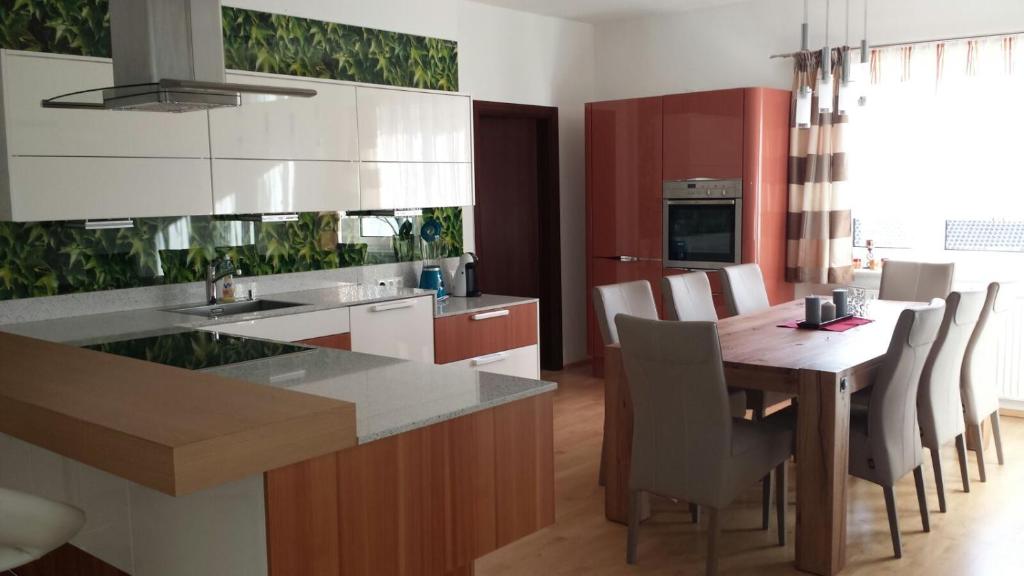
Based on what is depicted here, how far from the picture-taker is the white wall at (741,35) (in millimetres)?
5414

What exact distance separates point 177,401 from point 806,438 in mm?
2199

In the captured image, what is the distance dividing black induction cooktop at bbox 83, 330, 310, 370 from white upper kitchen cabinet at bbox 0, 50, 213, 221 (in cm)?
79

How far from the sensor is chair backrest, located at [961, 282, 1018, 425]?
416 cm

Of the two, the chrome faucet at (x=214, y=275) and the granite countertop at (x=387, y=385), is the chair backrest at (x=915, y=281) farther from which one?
the chrome faucet at (x=214, y=275)

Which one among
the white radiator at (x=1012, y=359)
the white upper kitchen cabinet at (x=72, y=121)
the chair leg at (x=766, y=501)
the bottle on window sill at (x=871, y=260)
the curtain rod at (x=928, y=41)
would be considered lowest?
the chair leg at (x=766, y=501)

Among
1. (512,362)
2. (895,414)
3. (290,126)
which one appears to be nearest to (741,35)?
(512,362)

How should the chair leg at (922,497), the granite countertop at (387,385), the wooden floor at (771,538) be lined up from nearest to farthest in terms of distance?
the granite countertop at (387,385) → the wooden floor at (771,538) → the chair leg at (922,497)

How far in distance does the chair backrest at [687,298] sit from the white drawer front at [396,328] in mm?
1254

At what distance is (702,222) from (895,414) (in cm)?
280

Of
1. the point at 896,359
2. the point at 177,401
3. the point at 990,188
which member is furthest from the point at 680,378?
the point at 990,188

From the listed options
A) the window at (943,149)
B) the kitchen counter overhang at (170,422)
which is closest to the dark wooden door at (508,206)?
the window at (943,149)

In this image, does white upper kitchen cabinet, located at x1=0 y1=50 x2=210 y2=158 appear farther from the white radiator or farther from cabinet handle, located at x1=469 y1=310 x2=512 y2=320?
the white radiator

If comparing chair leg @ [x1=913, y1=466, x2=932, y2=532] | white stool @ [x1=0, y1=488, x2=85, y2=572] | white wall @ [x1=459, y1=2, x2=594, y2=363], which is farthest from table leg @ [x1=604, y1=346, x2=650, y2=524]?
white wall @ [x1=459, y1=2, x2=594, y2=363]

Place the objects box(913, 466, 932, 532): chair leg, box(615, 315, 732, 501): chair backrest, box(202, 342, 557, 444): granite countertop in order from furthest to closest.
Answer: box(913, 466, 932, 532): chair leg, box(615, 315, 732, 501): chair backrest, box(202, 342, 557, 444): granite countertop
